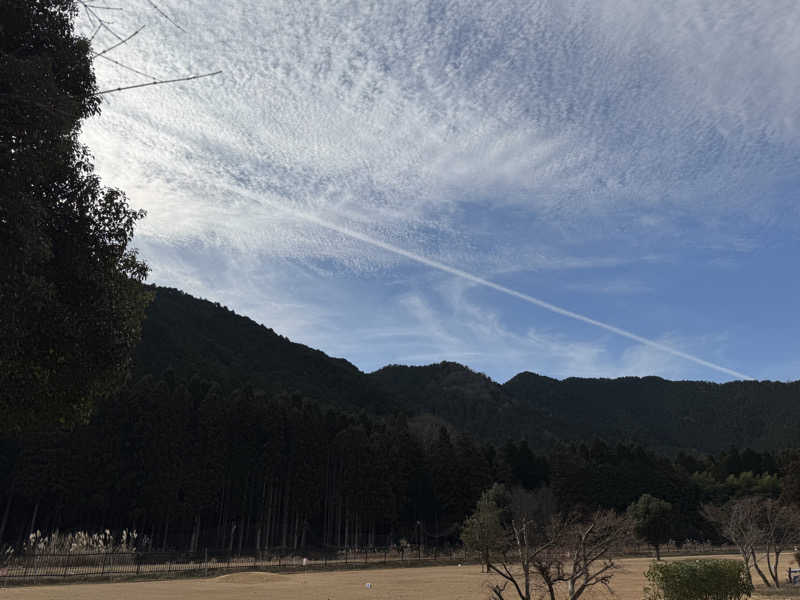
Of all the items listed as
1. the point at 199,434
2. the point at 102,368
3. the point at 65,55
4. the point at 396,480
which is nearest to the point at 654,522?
the point at 396,480

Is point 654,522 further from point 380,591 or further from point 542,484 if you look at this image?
point 380,591

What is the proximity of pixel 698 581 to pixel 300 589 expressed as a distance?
21.5m

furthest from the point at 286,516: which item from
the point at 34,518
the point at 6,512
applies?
the point at 6,512

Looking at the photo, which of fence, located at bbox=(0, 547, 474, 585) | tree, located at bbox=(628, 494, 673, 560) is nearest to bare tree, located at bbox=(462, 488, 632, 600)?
fence, located at bbox=(0, 547, 474, 585)

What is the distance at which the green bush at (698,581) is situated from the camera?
18.8 metres

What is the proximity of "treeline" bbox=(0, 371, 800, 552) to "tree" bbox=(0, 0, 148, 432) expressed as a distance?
38.2 metres

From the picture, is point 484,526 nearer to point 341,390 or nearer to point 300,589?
point 300,589

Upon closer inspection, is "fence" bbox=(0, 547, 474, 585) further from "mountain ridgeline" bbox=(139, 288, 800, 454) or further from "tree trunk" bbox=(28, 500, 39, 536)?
"mountain ridgeline" bbox=(139, 288, 800, 454)

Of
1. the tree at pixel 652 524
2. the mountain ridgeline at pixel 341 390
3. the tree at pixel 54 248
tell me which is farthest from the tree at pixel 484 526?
the mountain ridgeline at pixel 341 390

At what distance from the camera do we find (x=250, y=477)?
59.8 metres

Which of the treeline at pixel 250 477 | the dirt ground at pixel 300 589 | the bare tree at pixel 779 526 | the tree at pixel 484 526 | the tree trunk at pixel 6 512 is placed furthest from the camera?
the treeline at pixel 250 477

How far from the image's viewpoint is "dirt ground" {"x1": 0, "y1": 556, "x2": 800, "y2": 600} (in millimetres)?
27250

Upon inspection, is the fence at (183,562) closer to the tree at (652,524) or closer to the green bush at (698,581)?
the tree at (652,524)

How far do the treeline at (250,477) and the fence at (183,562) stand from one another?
19.7 ft
